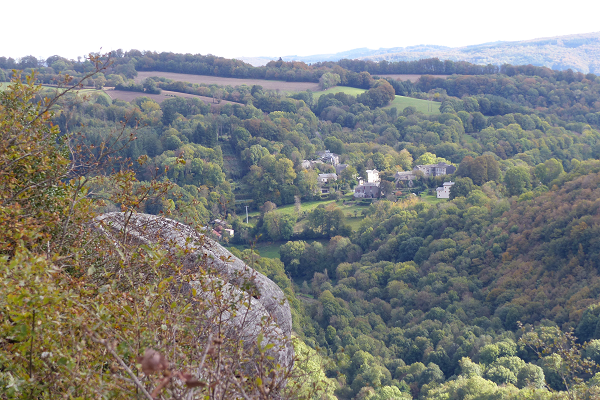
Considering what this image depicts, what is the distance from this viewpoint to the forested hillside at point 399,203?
750 inches

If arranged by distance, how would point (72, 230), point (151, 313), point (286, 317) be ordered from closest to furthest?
point (151, 313), point (72, 230), point (286, 317)

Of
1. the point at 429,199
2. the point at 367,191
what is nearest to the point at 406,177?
the point at 367,191

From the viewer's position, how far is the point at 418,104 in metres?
89.9

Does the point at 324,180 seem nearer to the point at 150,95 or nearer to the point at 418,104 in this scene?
the point at 150,95

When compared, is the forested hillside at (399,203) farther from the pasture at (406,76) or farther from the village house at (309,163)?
the pasture at (406,76)

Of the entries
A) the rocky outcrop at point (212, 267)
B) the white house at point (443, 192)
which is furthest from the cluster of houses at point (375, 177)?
the rocky outcrop at point (212, 267)

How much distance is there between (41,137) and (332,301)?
27627mm

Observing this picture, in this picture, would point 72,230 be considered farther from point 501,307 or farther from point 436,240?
point 436,240

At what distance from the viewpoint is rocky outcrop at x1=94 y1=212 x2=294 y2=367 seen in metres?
5.84

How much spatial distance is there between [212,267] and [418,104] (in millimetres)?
88443

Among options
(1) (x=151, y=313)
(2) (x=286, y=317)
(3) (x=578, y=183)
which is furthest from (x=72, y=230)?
(3) (x=578, y=183)

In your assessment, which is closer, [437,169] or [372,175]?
[437,169]

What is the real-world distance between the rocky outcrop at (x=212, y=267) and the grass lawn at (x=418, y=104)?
82.0 metres

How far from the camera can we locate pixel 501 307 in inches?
1116
